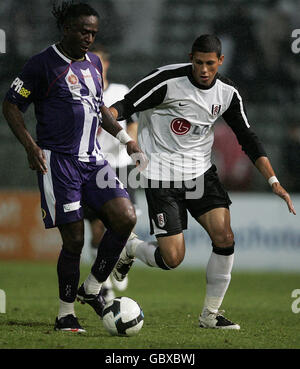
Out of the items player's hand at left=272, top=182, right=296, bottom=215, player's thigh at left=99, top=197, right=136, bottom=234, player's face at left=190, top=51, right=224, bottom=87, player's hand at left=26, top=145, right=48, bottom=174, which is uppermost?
player's face at left=190, top=51, right=224, bottom=87

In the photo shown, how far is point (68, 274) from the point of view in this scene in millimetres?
5766

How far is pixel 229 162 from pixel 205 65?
661 centimetres

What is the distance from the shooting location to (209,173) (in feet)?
21.1

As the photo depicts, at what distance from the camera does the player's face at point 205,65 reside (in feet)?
19.9

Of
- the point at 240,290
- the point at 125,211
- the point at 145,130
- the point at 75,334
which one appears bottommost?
the point at 240,290

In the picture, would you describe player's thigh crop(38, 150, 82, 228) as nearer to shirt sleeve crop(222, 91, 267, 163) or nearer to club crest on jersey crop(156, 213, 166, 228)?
club crest on jersey crop(156, 213, 166, 228)

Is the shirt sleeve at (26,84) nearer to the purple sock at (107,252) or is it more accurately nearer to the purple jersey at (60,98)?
the purple jersey at (60,98)

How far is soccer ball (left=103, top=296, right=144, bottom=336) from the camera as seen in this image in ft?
17.8

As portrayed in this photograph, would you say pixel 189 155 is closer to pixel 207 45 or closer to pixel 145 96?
pixel 145 96

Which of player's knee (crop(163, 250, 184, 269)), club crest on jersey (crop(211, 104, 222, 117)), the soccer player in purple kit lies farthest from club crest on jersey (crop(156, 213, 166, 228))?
club crest on jersey (crop(211, 104, 222, 117))

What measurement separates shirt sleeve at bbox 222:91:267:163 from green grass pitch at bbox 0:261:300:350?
139cm

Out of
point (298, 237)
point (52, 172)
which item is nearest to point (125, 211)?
point (52, 172)
